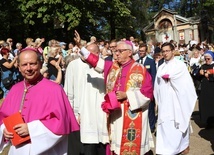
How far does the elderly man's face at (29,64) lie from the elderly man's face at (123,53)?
5.51ft

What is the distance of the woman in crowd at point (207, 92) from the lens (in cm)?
739

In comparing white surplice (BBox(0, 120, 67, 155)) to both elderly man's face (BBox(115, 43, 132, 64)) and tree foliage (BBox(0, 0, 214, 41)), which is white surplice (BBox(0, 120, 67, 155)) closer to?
elderly man's face (BBox(115, 43, 132, 64))

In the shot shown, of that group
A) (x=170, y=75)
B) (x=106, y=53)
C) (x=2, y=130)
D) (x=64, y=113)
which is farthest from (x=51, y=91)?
(x=106, y=53)

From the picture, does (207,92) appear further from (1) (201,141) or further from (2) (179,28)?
(2) (179,28)

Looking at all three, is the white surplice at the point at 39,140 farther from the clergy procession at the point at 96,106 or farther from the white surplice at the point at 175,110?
the white surplice at the point at 175,110

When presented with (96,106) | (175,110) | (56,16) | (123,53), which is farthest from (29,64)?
(56,16)

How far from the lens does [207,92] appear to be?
7719 millimetres

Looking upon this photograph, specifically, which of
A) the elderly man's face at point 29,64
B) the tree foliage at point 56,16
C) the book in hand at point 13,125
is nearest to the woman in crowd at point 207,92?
the elderly man's face at point 29,64

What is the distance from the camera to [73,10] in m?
22.7

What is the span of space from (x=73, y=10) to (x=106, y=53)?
14011mm

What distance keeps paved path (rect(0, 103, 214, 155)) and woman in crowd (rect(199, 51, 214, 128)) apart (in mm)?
285

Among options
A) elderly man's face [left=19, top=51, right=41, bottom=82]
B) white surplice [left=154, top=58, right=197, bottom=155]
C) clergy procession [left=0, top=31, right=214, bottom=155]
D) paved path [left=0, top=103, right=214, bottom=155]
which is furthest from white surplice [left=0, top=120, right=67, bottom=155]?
paved path [left=0, top=103, right=214, bottom=155]

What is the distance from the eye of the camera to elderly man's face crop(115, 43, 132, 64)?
459 centimetres

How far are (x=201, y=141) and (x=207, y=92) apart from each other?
1337mm
